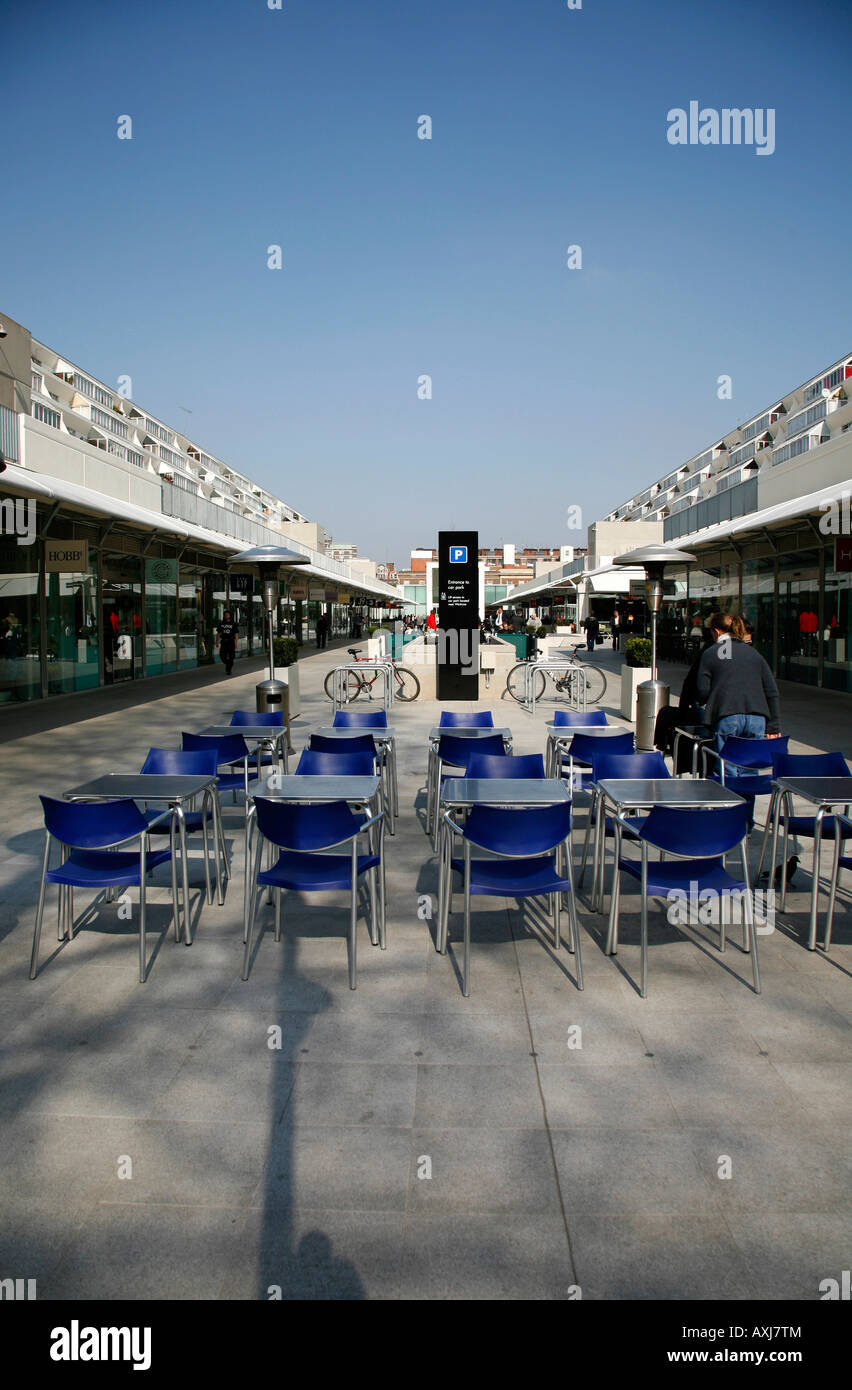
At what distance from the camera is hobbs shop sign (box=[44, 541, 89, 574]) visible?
14305 mm

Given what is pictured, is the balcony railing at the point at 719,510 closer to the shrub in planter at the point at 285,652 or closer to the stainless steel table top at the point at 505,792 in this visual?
the shrub in planter at the point at 285,652

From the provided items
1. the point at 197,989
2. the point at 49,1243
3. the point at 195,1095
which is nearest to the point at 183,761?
the point at 197,989

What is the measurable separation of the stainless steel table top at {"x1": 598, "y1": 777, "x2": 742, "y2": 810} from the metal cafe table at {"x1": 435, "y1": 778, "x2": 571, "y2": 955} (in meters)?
0.27

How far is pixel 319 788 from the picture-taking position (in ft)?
15.6

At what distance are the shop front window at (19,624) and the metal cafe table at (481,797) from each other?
1043 centimetres

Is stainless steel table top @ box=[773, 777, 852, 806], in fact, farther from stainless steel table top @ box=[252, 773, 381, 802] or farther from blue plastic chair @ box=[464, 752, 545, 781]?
stainless steel table top @ box=[252, 773, 381, 802]

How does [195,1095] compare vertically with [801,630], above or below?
below

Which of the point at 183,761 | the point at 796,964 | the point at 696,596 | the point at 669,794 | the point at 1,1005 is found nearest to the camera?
the point at 1,1005

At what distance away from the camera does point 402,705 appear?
15.7 metres

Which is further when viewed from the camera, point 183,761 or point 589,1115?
point 183,761

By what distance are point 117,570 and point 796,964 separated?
1605 centimetres

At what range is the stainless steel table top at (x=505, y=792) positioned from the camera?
4422 millimetres

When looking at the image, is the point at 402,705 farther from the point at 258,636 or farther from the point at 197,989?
the point at 258,636

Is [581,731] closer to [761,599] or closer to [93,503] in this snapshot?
[93,503]
